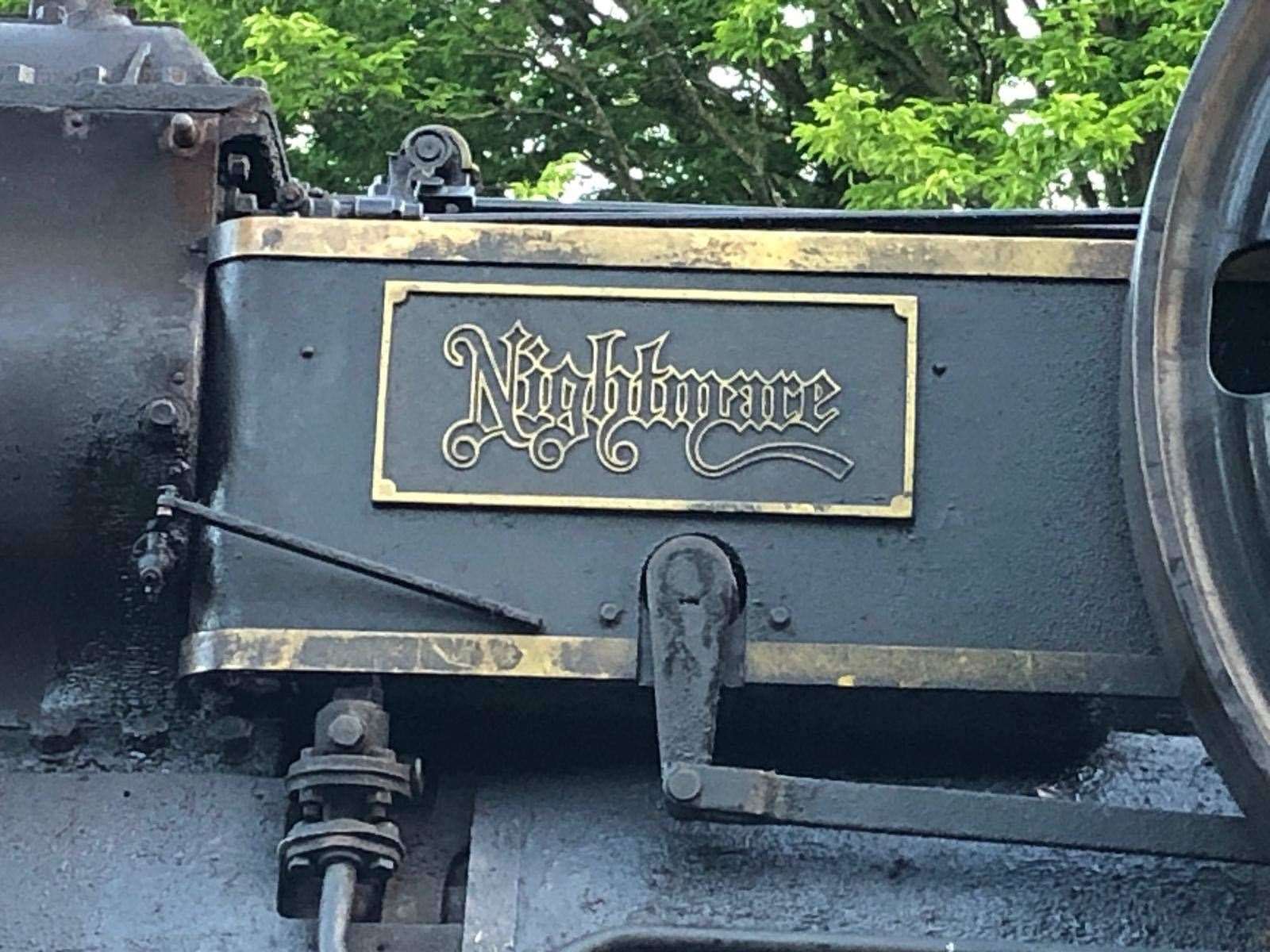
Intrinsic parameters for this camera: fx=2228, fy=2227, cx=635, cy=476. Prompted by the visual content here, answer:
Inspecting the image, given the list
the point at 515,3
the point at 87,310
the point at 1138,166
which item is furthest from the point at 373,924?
the point at 515,3

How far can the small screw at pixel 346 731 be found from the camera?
2166mm

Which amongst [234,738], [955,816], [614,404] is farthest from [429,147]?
[955,816]

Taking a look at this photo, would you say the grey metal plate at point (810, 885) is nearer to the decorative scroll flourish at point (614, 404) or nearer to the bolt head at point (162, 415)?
the decorative scroll flourish at point (614, 404)

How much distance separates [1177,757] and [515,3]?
278 inches

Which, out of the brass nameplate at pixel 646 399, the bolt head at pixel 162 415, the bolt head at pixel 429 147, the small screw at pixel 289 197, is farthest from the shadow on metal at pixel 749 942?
the bolt head at pixel 429 147

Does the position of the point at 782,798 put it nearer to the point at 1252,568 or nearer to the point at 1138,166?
the point at 1252,568

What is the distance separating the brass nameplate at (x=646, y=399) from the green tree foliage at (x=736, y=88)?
494 cm

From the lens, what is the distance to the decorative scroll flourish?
7.44 feet

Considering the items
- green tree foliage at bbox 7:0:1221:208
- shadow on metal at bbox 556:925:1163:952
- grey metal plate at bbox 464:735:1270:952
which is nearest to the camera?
shadow on metal at bbox 556:925:1163:952

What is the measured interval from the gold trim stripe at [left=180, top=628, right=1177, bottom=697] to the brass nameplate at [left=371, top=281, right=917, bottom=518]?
145 mm

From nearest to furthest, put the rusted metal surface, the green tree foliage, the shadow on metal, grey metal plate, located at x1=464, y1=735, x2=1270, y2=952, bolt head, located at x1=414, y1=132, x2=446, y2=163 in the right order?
the rusted metal surface, the shadow on metal, grey metal plate, located at x1=464, y1=735, x2=1270, y2=952, bolt head, located at x1=414, y1=132, x2=446, y2=163, the green tree foliage

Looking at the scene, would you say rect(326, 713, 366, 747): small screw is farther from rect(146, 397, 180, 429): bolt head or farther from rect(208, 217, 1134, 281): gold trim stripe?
rect(208, 217, 1134, 281): gold trim stripe

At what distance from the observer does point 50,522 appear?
2.27 meters

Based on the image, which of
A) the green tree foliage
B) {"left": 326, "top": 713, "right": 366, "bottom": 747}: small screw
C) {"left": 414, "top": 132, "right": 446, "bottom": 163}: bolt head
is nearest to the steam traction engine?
{"left": 326, "top": 713, "right": 366, "bottom": 747}: small screw
